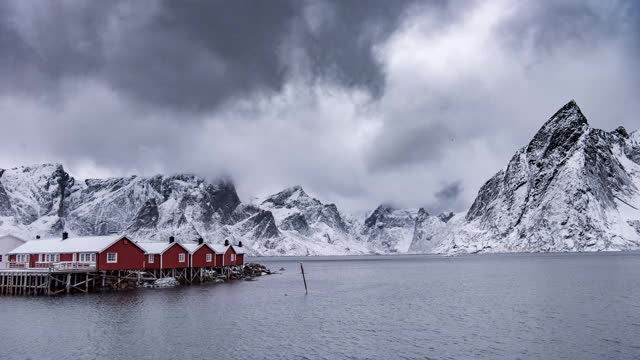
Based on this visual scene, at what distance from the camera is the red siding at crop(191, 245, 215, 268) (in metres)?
111

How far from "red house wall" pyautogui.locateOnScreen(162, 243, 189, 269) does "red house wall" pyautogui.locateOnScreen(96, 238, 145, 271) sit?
6.74 meters

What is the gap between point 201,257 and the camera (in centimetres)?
11394

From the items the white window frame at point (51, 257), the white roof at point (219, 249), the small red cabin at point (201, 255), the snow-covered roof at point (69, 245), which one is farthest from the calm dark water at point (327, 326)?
the white roof at point (219, 249)

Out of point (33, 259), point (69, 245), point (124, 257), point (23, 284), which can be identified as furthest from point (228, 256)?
point (23, 284)

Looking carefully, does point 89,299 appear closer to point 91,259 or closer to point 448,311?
point 91,259

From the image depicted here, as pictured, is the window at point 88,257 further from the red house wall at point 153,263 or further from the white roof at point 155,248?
the white roof at point 155,248

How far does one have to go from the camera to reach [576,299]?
72.9 metres

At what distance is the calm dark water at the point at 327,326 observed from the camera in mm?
42531

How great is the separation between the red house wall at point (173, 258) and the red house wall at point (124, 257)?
6.74 m

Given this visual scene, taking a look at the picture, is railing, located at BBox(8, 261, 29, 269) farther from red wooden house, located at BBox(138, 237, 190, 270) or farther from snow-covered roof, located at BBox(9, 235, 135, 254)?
red wooden house, located at BBox(138, 237, 190, 270)

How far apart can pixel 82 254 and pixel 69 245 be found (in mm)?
4664

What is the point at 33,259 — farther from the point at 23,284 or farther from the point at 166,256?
the point at 166,256

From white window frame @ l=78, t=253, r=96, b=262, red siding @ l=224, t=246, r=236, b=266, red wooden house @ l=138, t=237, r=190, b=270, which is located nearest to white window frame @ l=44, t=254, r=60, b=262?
→ white window frame @ l=78, t=253, r=96, b=262

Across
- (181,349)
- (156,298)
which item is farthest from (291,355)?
(156,298)
